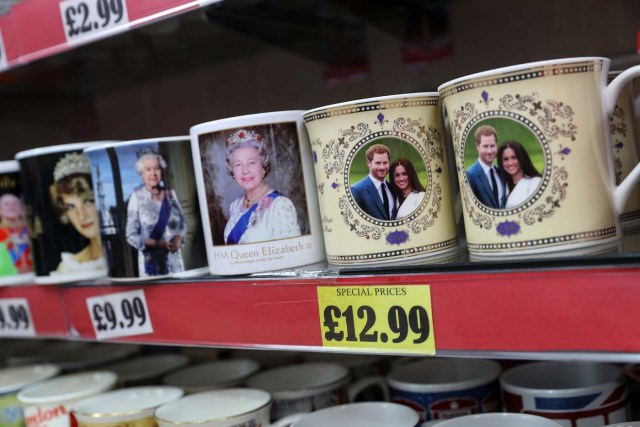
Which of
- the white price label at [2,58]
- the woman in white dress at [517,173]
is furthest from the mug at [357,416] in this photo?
the white price label at [2,58]

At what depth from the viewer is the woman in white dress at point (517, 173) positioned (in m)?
0.61

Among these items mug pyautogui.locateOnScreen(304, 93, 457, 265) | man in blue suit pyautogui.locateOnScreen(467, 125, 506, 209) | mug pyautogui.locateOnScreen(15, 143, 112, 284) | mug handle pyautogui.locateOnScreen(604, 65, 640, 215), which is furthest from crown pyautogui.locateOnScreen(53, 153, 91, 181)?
mug handle pyautogui.locateOnScreen(604, 65, 640, 215)

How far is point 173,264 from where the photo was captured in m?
0.87

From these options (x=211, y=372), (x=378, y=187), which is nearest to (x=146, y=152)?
(x=378, y=187)

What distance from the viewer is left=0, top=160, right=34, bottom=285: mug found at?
42.2 inches

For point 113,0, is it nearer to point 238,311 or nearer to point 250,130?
point 250,130

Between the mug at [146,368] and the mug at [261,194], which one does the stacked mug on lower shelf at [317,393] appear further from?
the mug at [261,194]

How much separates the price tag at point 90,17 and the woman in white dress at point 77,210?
174 mm

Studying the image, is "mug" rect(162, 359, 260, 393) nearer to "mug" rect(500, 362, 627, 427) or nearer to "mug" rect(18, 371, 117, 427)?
"mug" rect(18, 371, 117, 427)

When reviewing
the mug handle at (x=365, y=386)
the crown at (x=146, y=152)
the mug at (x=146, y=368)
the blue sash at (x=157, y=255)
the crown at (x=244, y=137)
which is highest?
the crown at (x=146, y=152)

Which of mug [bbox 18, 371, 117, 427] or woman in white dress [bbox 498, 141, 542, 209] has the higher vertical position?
woman in white dress [bbox 498, 141, 542, 209]

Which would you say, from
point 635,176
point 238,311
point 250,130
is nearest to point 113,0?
point 250,130

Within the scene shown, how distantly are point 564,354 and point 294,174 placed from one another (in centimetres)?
36

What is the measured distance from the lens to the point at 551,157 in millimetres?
601
